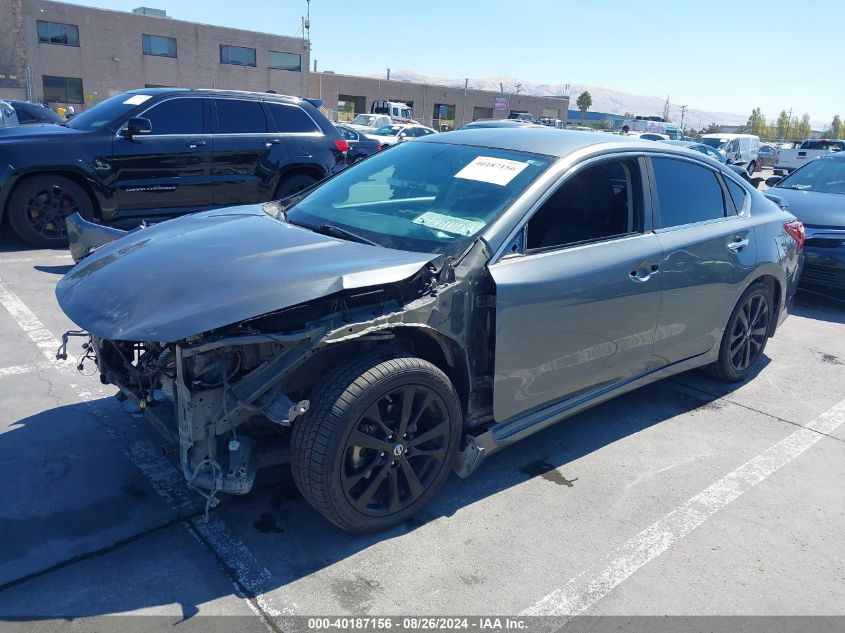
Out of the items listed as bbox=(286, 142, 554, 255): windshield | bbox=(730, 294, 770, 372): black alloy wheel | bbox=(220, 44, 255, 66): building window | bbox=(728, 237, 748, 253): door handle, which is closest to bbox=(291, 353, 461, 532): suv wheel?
bbox=(286, 142, 554, 255): windshield

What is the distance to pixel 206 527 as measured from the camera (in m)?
3.02

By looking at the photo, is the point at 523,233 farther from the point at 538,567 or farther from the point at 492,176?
the point at 538,567

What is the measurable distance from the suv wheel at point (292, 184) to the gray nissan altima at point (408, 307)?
5.05 m

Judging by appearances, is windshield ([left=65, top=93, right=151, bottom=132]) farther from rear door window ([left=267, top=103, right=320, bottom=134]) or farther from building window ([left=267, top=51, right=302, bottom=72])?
building window ([left=267, top=51, right=302, bottom=72])

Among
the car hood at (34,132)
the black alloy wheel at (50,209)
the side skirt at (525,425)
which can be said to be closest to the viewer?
the side skirt at (525,425)

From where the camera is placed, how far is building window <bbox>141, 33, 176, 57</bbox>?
43.9 meters

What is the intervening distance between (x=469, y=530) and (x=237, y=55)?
165 feet

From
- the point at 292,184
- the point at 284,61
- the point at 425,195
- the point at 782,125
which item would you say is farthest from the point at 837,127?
the point at 425,195

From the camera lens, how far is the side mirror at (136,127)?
7.80 metres

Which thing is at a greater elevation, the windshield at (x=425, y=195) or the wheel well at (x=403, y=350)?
the windshield at (x=425, y=195)

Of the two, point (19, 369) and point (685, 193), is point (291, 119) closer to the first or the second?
point (19, 369)

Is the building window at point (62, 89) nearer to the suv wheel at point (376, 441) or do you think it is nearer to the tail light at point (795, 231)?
the tail light at point (795, 231)

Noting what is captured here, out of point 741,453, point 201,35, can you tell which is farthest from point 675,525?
point 201,35

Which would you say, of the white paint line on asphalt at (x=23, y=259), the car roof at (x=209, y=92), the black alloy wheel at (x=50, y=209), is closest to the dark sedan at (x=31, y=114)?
the car roof at (x=209, y=92)
